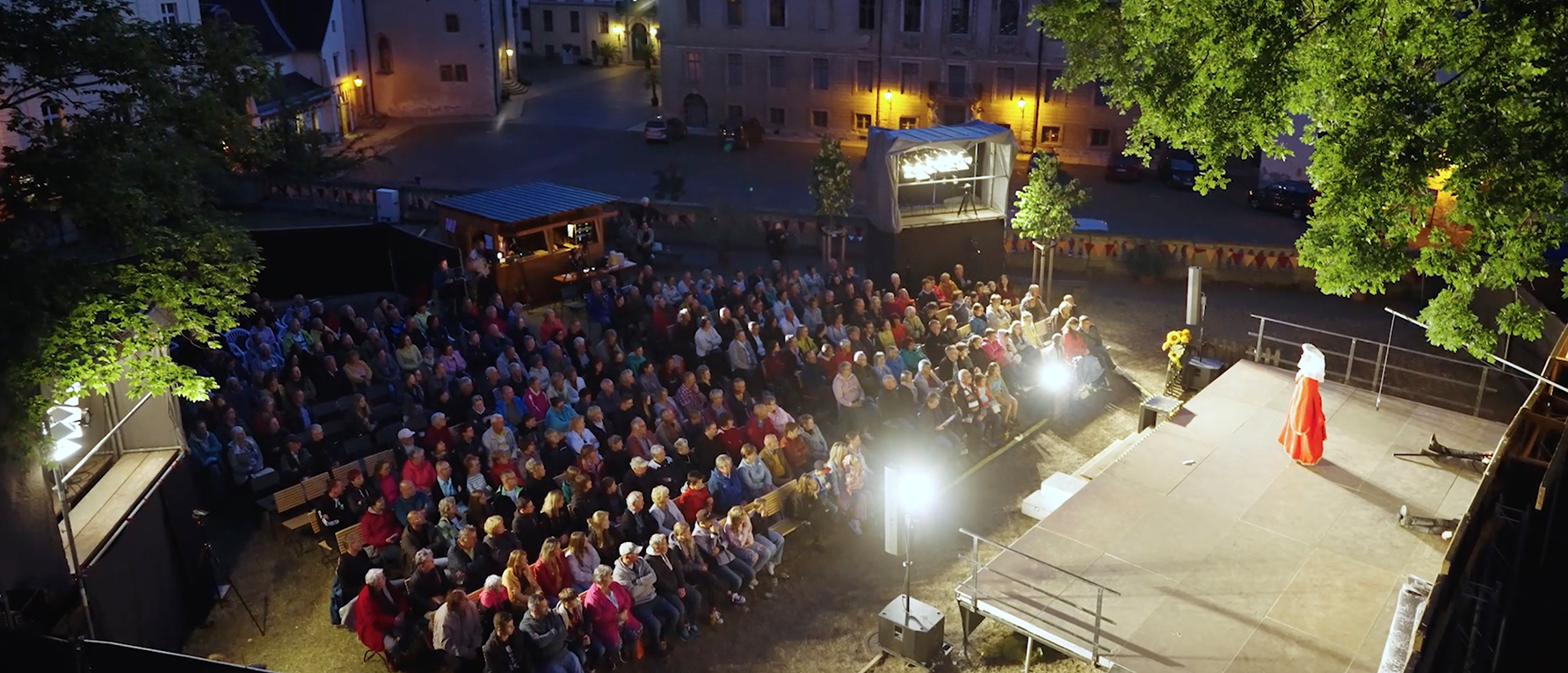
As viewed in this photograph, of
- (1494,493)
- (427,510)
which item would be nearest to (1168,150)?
(1494,493)

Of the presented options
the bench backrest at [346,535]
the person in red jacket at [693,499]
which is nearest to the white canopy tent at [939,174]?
the person in red jacket at [693,499]

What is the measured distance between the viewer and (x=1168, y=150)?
38.8 metres

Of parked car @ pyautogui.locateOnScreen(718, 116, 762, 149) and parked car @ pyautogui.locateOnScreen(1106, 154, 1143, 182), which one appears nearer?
parked car @ pyautogui.locateOnScreen(1106, 154, 1143, 182)

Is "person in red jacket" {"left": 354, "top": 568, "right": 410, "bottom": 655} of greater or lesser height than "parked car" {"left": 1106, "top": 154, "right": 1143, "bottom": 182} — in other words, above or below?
below

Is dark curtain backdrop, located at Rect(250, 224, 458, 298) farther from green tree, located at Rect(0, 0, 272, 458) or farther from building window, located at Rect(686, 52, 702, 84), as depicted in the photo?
building window, located at Rect(686, 52, 702, 84)

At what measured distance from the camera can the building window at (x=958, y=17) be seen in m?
39.3

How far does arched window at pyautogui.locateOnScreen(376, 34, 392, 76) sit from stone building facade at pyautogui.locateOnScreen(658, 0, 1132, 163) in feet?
37.1

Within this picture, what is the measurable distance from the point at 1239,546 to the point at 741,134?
3154cm

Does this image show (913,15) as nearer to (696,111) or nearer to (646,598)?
(696,111)

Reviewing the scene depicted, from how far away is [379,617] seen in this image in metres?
11.4

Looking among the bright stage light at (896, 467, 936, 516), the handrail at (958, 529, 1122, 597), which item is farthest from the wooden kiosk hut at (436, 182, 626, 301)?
the handrail at (958, 529, 1122, 597)

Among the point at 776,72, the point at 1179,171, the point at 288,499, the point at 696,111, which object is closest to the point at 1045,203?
the point at 288,499

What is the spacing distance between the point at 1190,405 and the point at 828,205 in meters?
9.27

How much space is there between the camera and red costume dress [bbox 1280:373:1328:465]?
48.1 feet
